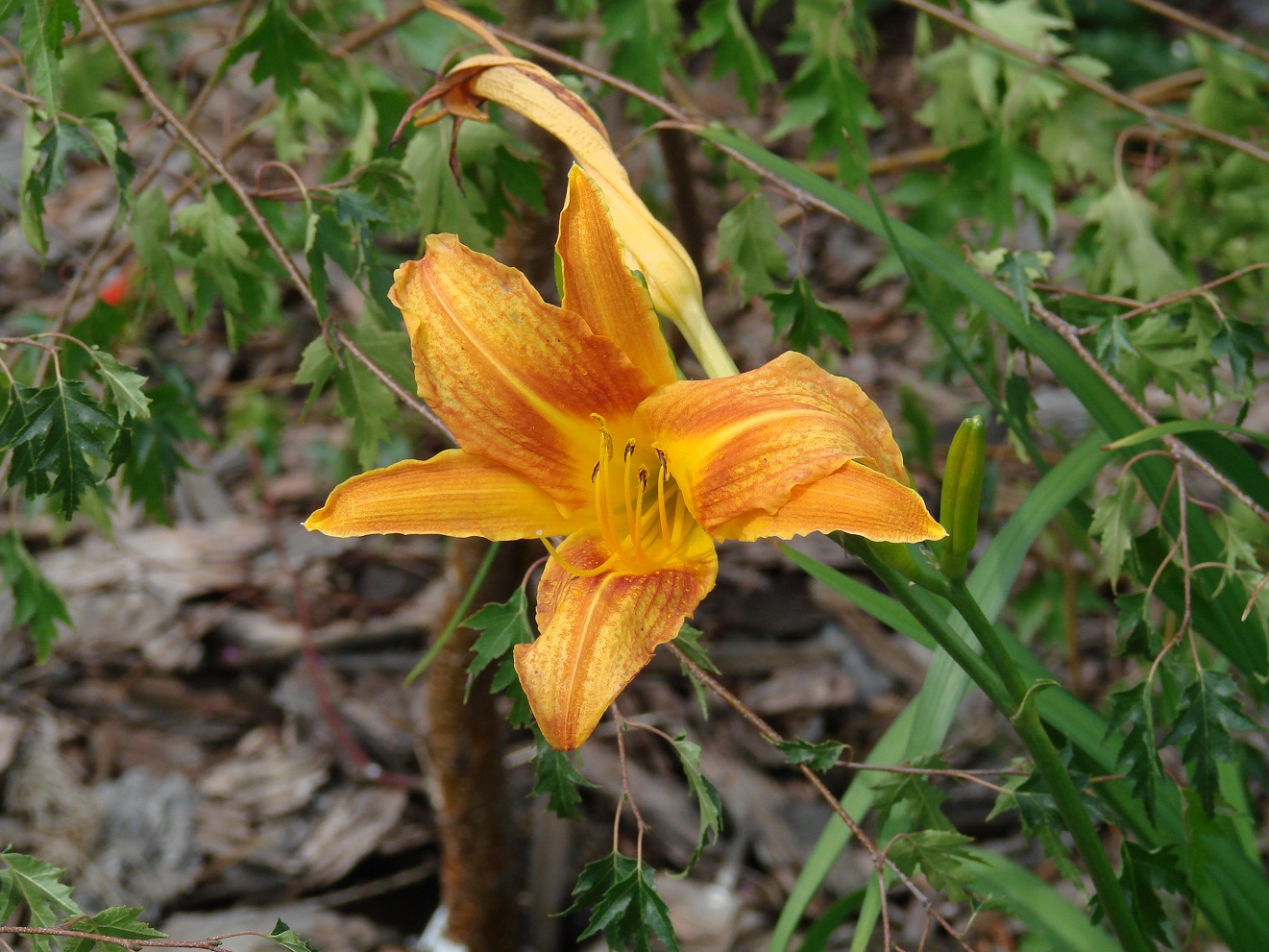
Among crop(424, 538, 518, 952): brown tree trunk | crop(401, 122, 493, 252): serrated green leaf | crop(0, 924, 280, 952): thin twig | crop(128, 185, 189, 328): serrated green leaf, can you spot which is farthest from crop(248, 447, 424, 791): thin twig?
crop(0, 924, 280, 952): thin twig

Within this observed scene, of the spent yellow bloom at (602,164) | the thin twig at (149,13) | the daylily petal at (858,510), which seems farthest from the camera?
the thin twig at (149,13)

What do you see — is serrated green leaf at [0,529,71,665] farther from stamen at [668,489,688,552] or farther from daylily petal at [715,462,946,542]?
daylily petal at [715,462,946,542]

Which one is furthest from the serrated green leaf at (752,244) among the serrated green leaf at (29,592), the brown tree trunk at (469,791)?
the serrated green leaf at (29,592)

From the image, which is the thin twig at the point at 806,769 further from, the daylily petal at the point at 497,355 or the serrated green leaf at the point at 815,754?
the daylily petal at the point at 497,355

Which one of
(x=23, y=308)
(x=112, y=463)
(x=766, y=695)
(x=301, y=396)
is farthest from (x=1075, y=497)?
(x=23, y=308)

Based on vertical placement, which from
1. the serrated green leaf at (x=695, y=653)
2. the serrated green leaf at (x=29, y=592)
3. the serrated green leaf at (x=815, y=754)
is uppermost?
the serrated green leaf at (x=695, y=653)

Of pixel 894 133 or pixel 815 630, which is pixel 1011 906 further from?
pixel 894 133
